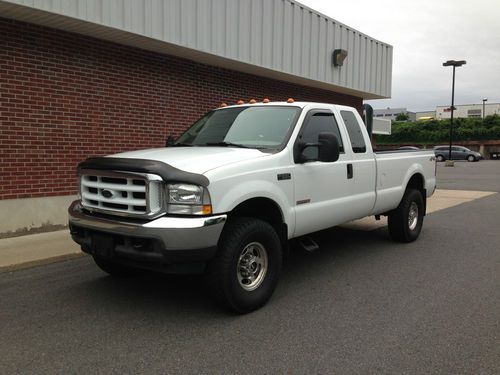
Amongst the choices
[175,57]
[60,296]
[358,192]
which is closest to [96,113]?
[175,57]

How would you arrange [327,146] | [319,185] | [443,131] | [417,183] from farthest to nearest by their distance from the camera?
[443,131]
[417,183]
[319,185]
[327,146]

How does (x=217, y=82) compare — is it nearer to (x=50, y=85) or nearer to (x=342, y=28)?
(x=50, y=85)

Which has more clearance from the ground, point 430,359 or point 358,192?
point 358,192

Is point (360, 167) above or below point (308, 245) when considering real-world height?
above

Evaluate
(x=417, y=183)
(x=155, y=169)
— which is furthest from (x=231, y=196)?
(x=417, y=183)

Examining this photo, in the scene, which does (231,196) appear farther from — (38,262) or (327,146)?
(38,262)

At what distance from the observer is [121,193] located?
4070 millimetres

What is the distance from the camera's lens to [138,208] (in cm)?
392

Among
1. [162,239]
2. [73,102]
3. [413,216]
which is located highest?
[73,102]

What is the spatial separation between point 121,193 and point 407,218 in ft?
15.5

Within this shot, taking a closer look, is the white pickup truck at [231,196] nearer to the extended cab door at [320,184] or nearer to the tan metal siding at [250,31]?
the extended cab door at [320,184]

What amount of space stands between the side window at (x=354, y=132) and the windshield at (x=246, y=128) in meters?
1.04

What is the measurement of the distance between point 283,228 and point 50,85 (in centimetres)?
502

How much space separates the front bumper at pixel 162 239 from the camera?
367 centimetres
